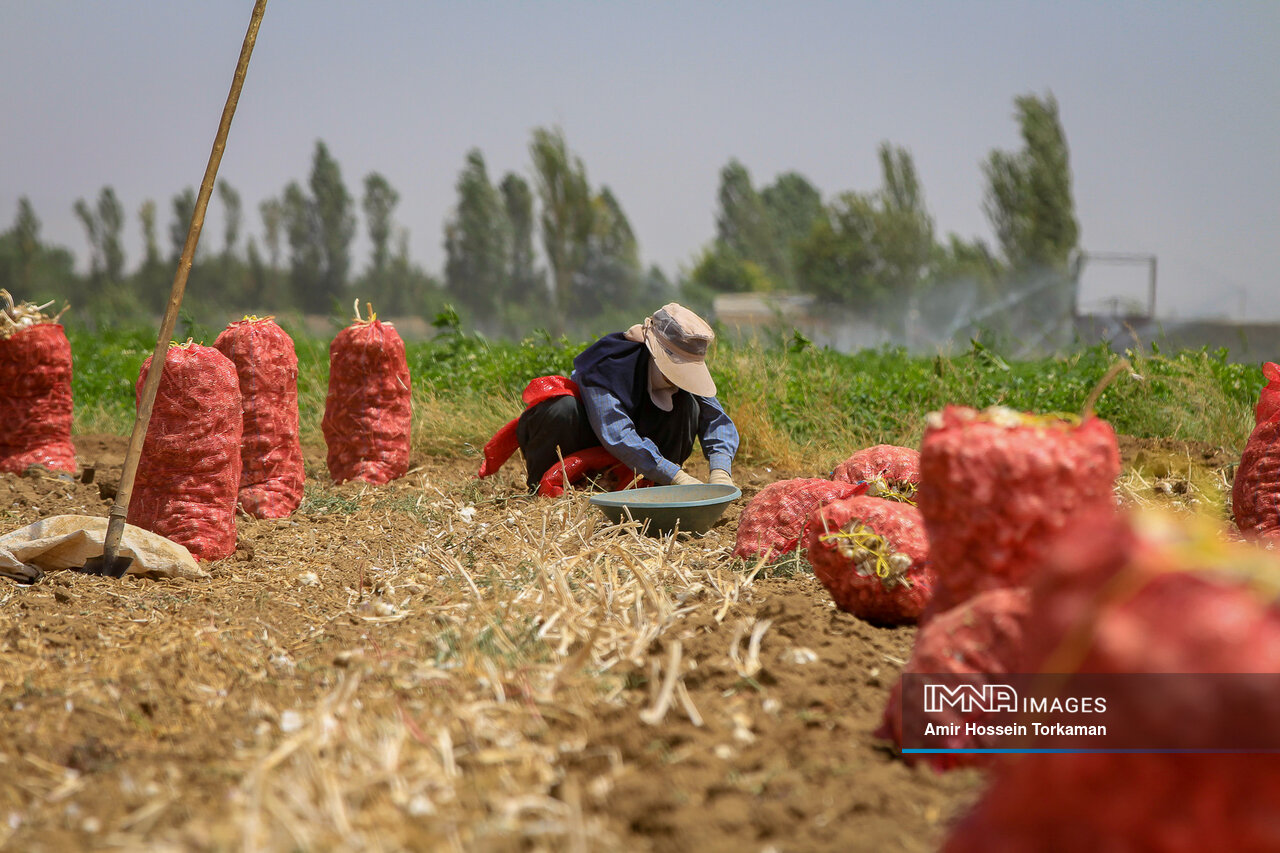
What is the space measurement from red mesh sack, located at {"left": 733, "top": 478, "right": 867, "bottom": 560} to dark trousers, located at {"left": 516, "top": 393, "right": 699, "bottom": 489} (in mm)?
1855

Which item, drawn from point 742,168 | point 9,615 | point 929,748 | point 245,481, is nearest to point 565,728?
point 929,748

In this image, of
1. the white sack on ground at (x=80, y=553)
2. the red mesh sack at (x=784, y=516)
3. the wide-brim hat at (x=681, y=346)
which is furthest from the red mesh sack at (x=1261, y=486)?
the white sack on ground at (x=80, y=553)

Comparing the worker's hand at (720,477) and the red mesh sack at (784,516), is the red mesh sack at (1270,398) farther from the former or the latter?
the worker's hand at (720,477)

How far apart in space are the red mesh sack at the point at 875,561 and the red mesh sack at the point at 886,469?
663 mm

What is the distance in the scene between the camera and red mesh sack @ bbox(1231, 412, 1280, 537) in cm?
308

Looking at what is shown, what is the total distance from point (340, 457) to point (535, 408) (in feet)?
4.70

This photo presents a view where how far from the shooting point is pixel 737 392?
712 cm

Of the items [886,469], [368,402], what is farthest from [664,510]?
[368,402]

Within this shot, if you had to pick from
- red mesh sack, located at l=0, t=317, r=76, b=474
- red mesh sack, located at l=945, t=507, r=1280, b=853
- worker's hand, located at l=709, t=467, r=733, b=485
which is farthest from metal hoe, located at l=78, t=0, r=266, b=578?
red mesh sack, located at l=945, t=507, r=1280, b=853

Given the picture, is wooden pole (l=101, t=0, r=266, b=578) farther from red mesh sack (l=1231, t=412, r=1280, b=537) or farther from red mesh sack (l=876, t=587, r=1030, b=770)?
red mesh sack (l=1231, t=412, r=1280, b=537)

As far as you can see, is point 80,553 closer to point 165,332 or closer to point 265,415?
point 165,332

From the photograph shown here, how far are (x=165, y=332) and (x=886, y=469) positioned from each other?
2684 mm

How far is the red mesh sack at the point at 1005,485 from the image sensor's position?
166cm

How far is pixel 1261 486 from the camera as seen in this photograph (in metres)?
3.12
